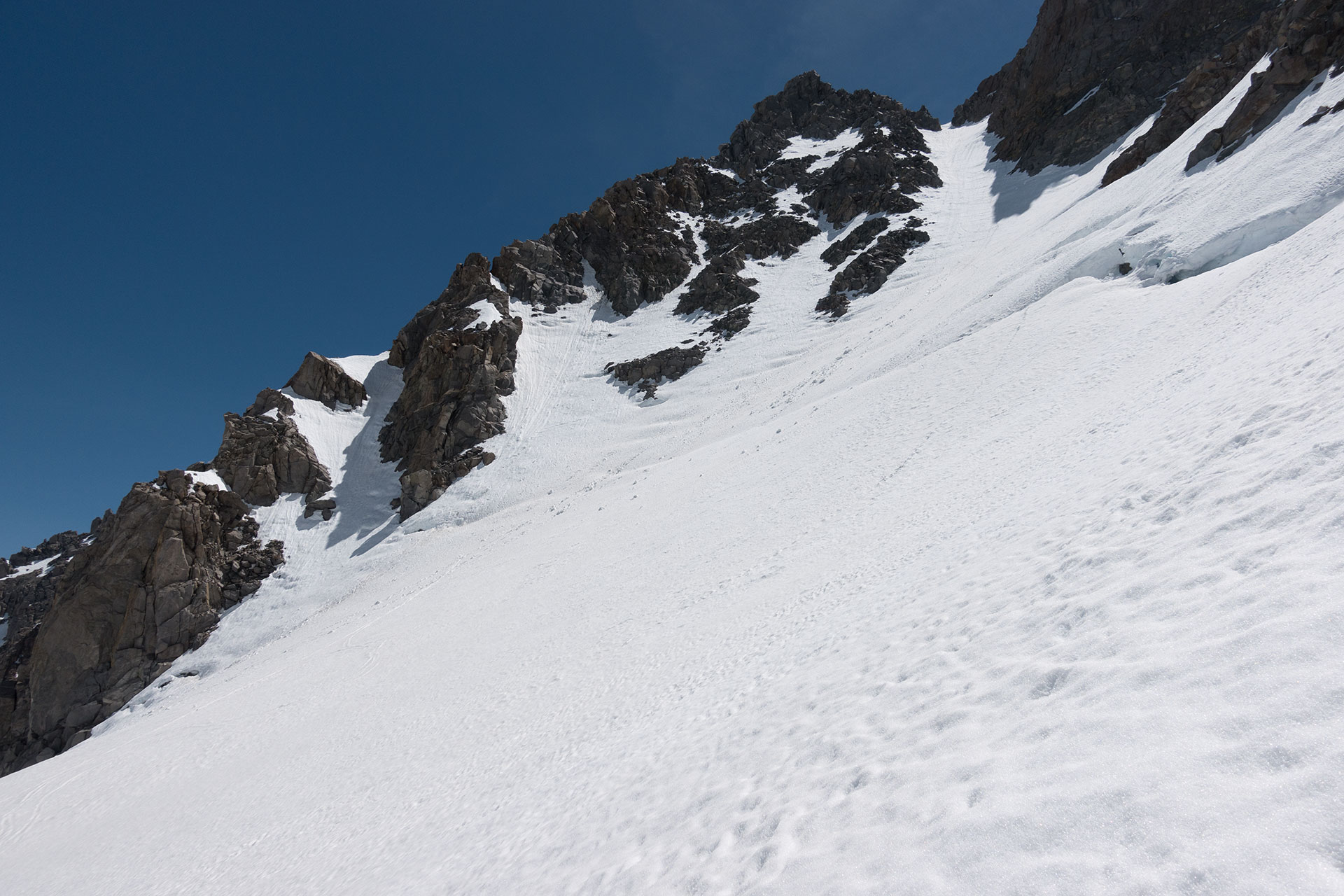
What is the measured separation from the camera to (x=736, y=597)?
11.7 metres

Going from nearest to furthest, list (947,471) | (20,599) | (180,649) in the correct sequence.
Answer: (947,471)
(180,649)
(20,599)

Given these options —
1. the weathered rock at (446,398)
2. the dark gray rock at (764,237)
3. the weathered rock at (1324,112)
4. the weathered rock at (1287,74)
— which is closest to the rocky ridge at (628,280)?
the weathered rock at (1287,74)

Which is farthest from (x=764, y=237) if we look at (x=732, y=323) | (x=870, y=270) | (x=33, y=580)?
(x=33, y=580)

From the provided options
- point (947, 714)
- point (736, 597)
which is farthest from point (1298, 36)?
point (947, 714)

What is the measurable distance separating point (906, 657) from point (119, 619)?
4355cm

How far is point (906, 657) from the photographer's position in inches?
227

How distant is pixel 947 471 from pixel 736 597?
5735mm

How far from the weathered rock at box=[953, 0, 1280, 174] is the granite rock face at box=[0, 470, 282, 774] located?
8267cm

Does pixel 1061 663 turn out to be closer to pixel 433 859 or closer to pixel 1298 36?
pixel 433 859

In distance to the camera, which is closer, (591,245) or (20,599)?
(20,599)

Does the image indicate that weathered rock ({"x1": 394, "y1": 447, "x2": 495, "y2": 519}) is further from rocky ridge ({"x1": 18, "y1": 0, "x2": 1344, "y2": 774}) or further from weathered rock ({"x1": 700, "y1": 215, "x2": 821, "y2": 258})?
weathered rock ({"x1": 700, "y1": 215, "x2": 821, "y2": 258})

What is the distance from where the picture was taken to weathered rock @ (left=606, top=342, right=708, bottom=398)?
4588 centimetres

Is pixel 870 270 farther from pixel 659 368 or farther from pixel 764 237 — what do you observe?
pixel 659 368

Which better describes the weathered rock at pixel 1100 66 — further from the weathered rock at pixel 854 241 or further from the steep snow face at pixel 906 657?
the steep snow face at pixel 906 657
